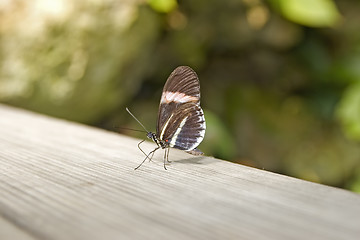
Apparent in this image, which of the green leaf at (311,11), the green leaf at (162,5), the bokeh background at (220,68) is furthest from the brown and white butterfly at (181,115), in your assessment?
the green leaf at (311,11)

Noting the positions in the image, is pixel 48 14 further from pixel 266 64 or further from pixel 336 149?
pixel 336 149

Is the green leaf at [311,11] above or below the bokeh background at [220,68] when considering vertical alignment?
above

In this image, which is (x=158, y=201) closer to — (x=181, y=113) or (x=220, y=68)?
(x=181, y=113)

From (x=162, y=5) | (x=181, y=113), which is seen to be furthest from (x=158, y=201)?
(x=162, y=5)

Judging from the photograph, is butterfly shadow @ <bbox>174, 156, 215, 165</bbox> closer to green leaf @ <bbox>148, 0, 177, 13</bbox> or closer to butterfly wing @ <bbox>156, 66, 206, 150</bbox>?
butterfly wing @ <bbox>156, 66, 206, 150</bbox>

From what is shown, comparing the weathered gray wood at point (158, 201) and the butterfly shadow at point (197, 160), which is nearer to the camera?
the weathered gray wood at point (158, 201)

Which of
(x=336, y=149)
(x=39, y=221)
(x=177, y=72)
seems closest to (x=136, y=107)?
(x=336, y=149)

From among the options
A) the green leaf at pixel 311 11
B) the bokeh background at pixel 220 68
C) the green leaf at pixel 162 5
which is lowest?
the bokeh background at pixel 220 68

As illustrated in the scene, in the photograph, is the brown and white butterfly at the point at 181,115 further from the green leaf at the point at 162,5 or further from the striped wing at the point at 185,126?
the green leaf at the point at 162,5
